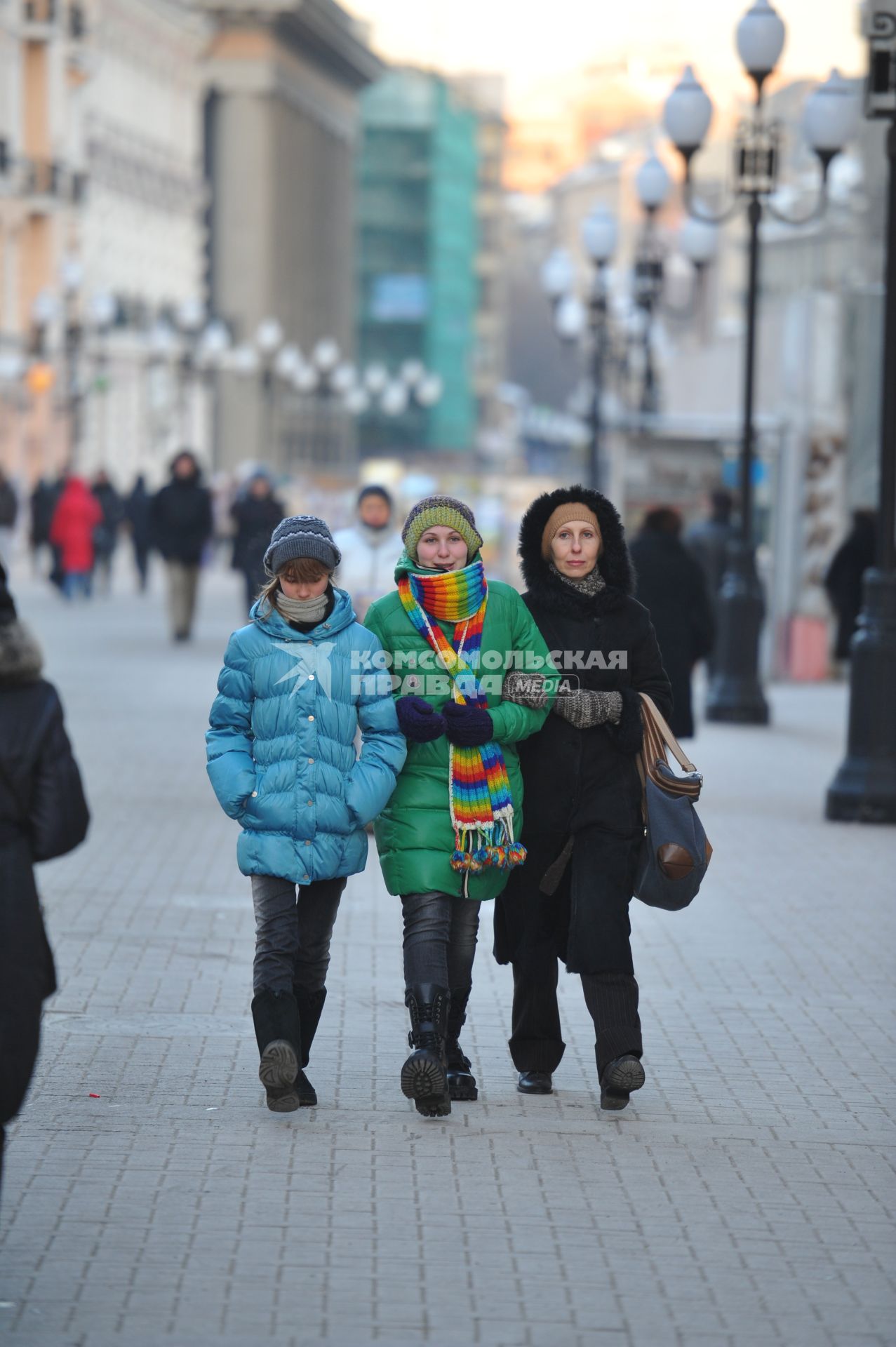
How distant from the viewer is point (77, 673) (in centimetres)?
2173

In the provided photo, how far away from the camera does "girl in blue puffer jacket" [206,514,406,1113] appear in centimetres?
659

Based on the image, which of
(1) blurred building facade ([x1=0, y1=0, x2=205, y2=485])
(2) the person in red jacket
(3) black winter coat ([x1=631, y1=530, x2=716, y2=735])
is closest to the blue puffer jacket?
(3) black winter coat ([x1=631, y1=530, x2=716, y2=735])

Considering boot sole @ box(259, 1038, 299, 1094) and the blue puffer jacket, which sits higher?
the blue puffer jacket

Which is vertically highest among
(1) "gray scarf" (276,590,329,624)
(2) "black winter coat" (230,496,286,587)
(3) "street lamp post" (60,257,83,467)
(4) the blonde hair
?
(3) "street lamp post" (60,257,83,467)

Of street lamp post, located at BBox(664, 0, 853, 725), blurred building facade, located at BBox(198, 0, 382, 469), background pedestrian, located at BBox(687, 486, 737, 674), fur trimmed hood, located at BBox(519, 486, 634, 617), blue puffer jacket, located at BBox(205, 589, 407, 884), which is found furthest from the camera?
blurred building facade, located at BBox(198, 0, 382, 469)

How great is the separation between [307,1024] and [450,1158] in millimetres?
644

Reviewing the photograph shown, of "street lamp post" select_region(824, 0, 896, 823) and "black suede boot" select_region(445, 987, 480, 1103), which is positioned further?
"street lamp post" select_region(824, 0, 896, 823)

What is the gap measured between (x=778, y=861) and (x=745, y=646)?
22.6 feet

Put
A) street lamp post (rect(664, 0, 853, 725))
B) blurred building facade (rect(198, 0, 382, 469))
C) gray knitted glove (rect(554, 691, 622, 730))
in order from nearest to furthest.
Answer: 1. gray knitted glove (rect(554, 691, 622, 730))
2. street lamp post (rect(664, 0, 853, 725))
3. blurred building facade (rect(198, 0, 382, 469))

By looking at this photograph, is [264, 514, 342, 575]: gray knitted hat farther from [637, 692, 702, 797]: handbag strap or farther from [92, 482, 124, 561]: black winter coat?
[92, 482, 124, 561]: black winter coat

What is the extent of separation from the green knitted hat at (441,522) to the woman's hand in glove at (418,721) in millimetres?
389

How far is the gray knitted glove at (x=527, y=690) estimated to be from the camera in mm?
6711

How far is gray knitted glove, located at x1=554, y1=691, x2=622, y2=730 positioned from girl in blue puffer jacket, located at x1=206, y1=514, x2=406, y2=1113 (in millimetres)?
434

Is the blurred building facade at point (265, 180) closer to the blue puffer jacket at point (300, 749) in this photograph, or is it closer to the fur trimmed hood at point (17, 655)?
the blue puffer jacket at point (300, 749)
